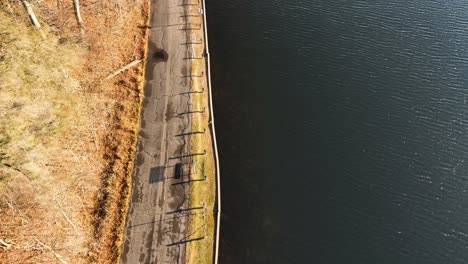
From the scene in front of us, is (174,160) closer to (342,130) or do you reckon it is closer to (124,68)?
(124,68)

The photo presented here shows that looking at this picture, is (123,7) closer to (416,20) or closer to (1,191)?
(1,191)

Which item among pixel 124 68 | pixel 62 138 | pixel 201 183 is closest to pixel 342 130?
pixel 201 183

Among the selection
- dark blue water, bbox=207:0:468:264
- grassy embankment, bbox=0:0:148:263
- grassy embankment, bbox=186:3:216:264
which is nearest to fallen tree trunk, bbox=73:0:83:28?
grassy embankment, bbox=0:0:148:263

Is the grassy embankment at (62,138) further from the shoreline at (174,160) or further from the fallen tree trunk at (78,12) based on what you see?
the shoreline at (174,160)

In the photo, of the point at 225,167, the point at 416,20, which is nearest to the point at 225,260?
the point at 225,167

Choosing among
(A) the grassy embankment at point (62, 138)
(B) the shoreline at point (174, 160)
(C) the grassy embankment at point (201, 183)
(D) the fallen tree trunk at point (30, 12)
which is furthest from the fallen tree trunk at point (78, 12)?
(C) the grassy embankment at point (201, 183)

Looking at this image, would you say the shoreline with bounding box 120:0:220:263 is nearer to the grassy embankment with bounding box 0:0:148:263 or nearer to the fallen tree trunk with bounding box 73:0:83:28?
the grassy embankment with bounding box 0:0:148:263
